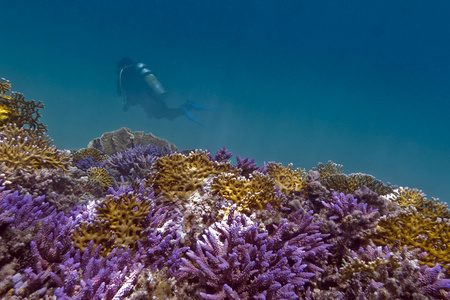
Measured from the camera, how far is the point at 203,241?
8.72 ft

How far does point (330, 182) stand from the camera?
232 inches

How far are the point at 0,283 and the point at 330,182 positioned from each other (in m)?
Result: 6.20

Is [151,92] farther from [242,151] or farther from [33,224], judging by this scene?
[242,151]

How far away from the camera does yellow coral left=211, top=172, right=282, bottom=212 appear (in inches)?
128

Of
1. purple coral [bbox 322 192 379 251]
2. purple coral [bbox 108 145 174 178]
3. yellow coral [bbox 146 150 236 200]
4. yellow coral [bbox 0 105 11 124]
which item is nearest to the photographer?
purple coral [bbox 322 192 379 251]

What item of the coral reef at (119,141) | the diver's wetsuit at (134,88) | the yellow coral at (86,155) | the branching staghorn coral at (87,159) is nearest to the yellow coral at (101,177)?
the branching staghorn coral at (87,159)

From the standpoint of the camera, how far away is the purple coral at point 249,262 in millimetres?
2081

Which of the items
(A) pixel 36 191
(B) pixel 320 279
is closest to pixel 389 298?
(B) pixel 320 279

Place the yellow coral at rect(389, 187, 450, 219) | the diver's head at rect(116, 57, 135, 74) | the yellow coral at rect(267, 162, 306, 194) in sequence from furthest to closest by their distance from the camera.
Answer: the diver's head at rect(116, 57, 135, 74) < the yellow coral at rect(267, 162, 306, 194) < the yellow coral at rect(389, 187, 450, 219)

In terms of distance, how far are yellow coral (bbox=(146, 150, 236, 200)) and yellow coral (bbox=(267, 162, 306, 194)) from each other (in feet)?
4.95

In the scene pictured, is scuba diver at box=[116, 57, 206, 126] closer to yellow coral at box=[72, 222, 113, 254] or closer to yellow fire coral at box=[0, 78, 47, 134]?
yellow fire coral at box=[0, 78, 47, 134]

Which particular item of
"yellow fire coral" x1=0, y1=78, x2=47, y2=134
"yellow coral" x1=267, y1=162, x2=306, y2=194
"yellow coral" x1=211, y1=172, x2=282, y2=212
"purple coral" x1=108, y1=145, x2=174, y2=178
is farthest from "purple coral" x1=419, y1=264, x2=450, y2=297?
"yellow fire coral" x1=0, y1=78, x2=47, y2=134

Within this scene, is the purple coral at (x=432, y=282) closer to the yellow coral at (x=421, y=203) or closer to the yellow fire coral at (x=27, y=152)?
the yellow coral at (x=421, y=203)

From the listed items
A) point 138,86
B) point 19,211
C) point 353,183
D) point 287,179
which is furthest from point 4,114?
point 138,86
